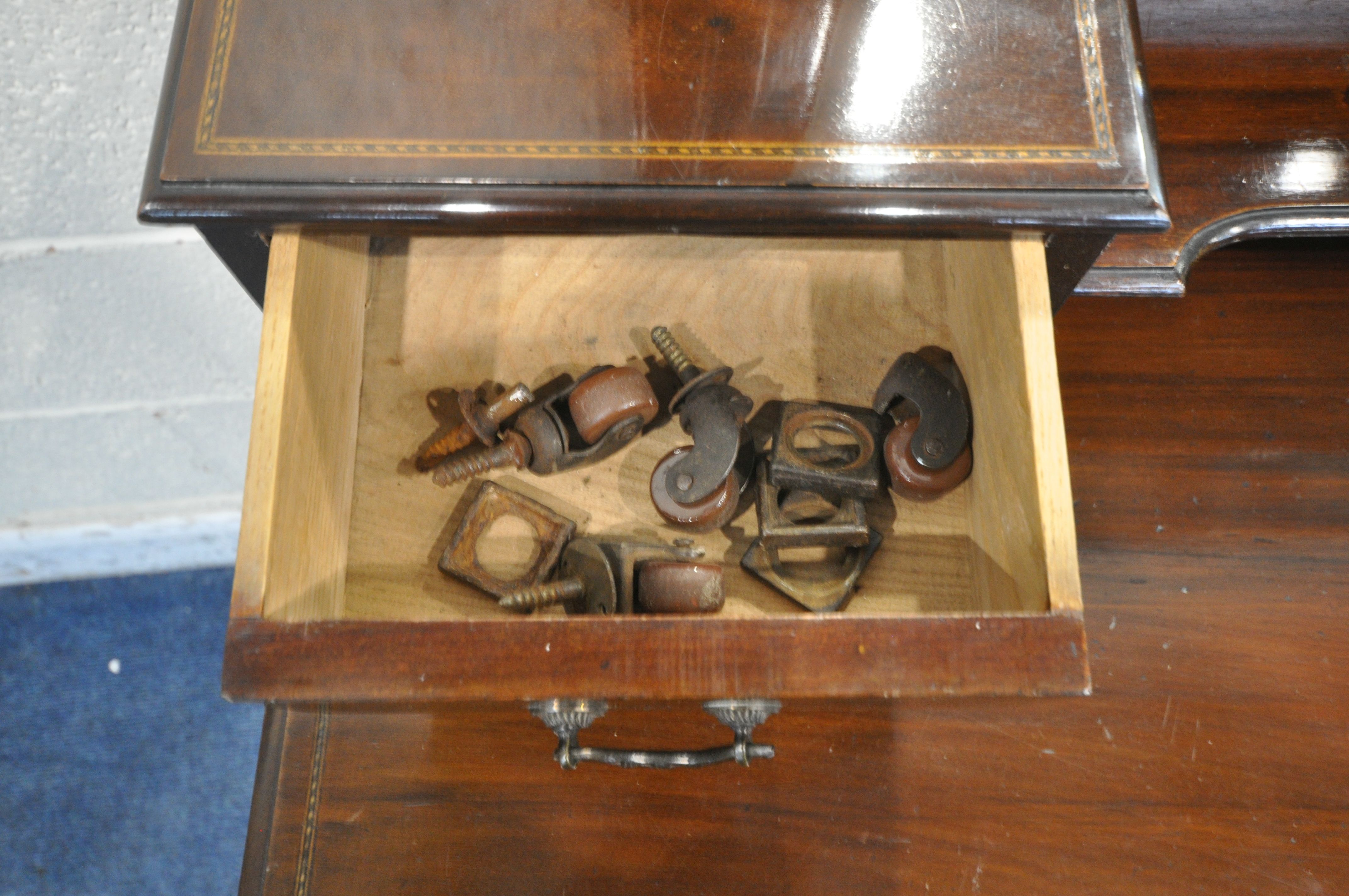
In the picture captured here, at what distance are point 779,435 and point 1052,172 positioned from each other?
321 mm

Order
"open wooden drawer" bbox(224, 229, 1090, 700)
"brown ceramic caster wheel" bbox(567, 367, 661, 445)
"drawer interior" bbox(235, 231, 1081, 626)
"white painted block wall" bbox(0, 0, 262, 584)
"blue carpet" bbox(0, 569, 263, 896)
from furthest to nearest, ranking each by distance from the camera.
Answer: "blue carpet" bbox(0, 569, 263, 896) < "white painted block wall" bbox(0, 0, 262, 584) < "brown ceramic caster wheel" bbox(567, 367, 661, 445) < "drawer interior" bbox(235, 231, 1081, 626) < "open wooden drawer" bbox(224, 229, 1090, 700)

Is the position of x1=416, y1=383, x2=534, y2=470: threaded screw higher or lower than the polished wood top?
lower

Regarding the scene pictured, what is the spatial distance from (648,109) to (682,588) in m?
0.39

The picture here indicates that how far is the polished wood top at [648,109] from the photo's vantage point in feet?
2.43

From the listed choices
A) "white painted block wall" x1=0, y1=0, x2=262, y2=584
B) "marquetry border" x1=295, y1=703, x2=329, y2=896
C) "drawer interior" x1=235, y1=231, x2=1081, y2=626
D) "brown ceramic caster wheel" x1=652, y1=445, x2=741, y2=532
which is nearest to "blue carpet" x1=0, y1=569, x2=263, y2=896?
"white painted block wall" x1=0, y1=0, x2=262, y2=584

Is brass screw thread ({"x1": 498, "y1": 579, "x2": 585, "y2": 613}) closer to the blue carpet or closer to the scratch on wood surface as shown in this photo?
the scratch on wood surface

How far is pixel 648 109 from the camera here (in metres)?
0.76

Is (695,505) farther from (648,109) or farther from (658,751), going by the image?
(648,109)

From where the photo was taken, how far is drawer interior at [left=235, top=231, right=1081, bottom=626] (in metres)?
0.78

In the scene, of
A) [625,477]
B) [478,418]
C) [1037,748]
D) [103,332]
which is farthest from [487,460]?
[103,332]

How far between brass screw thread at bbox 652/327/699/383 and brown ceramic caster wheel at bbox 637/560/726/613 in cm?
19

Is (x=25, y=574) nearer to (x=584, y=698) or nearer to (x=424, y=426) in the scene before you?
(x=424, y=426)

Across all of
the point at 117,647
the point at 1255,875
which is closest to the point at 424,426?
the point at 1255,875

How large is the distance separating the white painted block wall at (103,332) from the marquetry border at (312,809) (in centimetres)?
64
